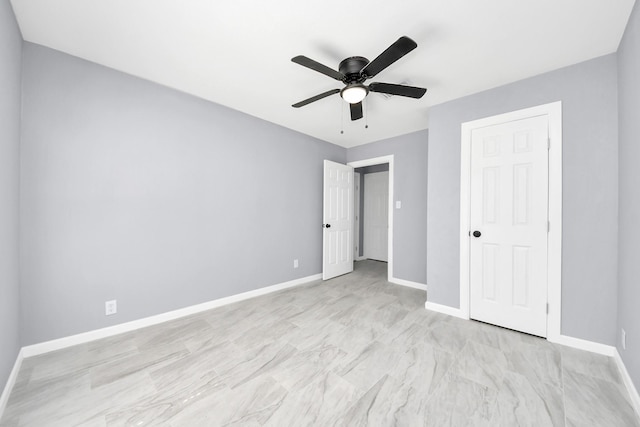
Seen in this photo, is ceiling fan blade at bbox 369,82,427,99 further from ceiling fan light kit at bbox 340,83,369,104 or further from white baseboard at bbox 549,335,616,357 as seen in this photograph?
white baseboard at bbox 549,335,616,357

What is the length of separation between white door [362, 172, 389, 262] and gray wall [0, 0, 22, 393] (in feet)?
18.1

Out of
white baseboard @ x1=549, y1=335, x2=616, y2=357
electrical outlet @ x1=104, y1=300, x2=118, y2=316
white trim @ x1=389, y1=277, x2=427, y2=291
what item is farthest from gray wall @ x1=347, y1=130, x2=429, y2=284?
electrical outlet @ x1=104, y1=300, x2=118, y2=316

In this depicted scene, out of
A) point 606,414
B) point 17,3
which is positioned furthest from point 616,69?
point 17,3

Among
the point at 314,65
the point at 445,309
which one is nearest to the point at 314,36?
the point at 314,65

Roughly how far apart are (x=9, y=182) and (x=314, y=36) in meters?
2.34

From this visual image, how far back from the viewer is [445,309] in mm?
2812

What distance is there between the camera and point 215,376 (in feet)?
5.67

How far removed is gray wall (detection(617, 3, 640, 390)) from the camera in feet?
5.12

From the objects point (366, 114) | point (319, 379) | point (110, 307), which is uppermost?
point (366, 114)

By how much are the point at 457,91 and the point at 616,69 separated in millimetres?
1149

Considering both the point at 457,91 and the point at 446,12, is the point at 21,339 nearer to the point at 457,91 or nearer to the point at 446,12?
the point at 446,12

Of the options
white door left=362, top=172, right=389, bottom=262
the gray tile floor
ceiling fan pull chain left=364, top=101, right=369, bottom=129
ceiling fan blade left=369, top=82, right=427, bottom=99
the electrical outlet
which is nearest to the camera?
the gray tile floor

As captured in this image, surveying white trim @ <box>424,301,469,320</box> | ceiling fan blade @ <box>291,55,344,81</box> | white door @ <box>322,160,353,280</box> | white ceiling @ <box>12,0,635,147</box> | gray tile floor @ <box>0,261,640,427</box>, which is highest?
white ceiling @ <box>12,0,635,147</box>

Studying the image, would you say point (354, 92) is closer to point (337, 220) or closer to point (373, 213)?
point (337, 220)
